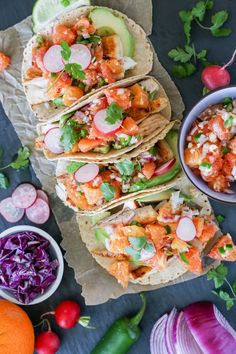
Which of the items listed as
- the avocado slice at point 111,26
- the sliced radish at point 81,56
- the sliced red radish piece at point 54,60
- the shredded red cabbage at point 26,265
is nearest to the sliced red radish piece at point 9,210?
the shredded red cabbage at point 26,265

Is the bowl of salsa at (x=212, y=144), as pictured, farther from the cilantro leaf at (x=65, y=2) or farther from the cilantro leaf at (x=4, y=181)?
the cilantro leaf at (x=4, y=181)

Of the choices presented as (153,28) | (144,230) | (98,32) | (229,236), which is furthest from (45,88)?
(229,236)

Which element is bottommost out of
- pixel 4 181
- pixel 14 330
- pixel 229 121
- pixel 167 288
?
pixel 167 288

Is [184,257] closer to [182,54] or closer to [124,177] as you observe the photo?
[124,177]

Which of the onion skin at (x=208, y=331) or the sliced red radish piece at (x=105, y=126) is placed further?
the onion skin at (x=208, y=331)

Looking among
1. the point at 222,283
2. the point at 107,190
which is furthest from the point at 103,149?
the point at 222,283

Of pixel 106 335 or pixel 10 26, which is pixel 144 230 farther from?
pixel 10 26

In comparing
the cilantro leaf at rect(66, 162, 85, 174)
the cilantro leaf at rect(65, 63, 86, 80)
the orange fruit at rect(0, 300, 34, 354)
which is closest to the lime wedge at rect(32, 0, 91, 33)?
the cilantro leaf at rect(65, 63, 86, 80)
